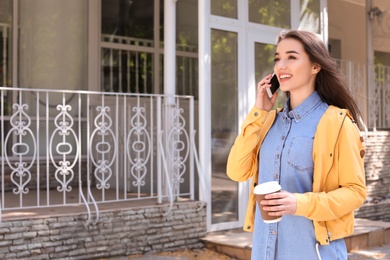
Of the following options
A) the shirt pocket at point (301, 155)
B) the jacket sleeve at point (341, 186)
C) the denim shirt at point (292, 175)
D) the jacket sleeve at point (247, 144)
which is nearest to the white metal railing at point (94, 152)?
the jacket sleeve at point (247, 144)

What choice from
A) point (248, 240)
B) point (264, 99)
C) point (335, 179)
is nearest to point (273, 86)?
point (264, 99)

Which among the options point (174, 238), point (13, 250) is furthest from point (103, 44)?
point (13, 250)

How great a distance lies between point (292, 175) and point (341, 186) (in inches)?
6.8

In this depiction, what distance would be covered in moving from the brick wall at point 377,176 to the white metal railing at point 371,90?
0.96 ft

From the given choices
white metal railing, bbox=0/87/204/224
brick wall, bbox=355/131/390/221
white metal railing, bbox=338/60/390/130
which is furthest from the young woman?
white metal railing, bbox=338/60/390/130

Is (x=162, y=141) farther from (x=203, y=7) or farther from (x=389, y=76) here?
(x=389, y=76)

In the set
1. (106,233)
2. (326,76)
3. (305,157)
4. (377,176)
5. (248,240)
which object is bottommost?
(248,240)

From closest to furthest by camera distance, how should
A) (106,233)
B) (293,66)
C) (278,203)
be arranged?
(278,203) → (293,66) → (106,233)

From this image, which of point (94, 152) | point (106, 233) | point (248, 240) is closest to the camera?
point (106, 233)

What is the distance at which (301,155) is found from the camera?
1.95m

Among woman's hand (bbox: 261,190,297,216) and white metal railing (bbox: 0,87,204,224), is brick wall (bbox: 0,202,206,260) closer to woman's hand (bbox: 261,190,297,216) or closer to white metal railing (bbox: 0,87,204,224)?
white metal railing (bbox: 0,87,204,224)

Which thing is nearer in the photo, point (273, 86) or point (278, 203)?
point (278, 203)

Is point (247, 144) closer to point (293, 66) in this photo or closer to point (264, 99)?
point (264, 99)

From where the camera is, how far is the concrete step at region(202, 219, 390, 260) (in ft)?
18.2
